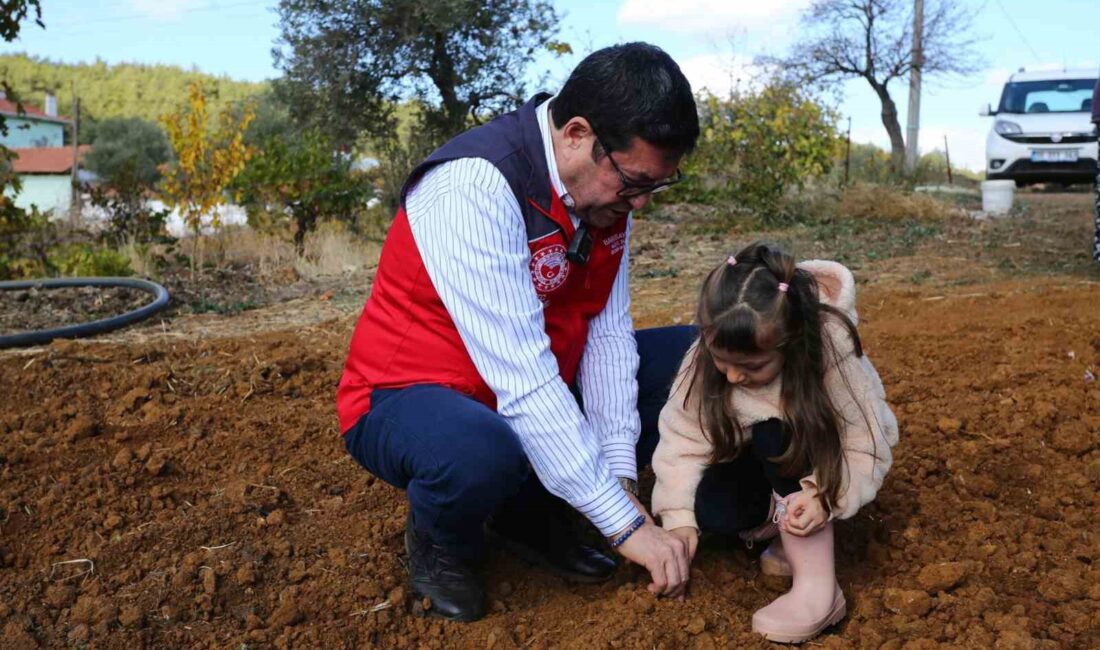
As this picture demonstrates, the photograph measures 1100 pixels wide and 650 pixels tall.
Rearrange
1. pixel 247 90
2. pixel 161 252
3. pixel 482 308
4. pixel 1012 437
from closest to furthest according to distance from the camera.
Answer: pixel 482 308
pixel 1012 437
pixel 161 252
pixel 247 90

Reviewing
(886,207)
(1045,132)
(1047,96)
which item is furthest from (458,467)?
(1047,96)

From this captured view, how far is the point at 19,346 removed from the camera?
15.7ft

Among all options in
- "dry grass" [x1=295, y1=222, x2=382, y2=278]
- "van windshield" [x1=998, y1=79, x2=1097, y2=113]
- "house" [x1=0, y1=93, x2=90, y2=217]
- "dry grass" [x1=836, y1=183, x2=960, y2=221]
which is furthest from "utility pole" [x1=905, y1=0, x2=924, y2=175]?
"house" [x1=0, y1=93, x2=90, y2=217]

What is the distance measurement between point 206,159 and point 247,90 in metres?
47.9

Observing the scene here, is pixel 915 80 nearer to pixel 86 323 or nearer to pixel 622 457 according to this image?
pixel 86 323

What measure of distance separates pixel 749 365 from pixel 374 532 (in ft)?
3.78

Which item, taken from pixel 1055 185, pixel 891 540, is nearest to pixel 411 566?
pixel 891 540

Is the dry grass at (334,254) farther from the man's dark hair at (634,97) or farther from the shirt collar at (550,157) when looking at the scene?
the man's dark hair at (634,97)

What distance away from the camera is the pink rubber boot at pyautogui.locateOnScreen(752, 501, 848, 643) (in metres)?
2.11

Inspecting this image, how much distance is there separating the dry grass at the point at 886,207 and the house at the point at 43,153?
104 ft

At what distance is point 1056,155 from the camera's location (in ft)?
46.7

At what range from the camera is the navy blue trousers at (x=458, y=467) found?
2.10 meters

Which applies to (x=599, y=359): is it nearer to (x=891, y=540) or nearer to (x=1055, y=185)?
(x=891, y=540)

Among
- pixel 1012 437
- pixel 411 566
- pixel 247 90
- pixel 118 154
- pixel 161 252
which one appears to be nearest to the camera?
pixel 411 566
